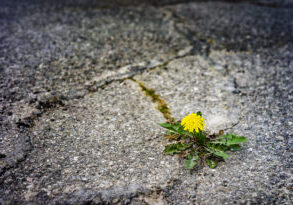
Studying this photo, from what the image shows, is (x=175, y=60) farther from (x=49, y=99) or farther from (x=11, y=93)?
(x=11, y=93)

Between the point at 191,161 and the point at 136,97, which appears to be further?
the point at 136,97

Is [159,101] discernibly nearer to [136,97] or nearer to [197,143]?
[136,97]

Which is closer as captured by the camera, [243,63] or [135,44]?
[243,63]

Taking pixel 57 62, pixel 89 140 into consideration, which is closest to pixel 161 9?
pixel 57 62

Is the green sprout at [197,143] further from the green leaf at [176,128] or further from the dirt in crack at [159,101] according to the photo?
the dirt in crack at [159,101]

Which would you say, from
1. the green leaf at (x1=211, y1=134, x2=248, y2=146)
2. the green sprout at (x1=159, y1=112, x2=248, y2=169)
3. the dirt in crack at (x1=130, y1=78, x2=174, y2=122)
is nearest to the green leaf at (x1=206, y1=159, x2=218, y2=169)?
the green sprout at (x1=159, y1=112, x2=248, y2=169)

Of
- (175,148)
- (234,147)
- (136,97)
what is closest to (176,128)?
(175,148)

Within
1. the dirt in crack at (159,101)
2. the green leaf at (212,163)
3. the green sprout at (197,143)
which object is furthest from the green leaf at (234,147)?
the dirt in crack at (159,101)

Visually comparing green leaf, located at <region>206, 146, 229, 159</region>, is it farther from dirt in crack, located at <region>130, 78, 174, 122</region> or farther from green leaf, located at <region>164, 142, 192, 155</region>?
dirt in crack, located at <region>130, 78, 174, 122</region>
